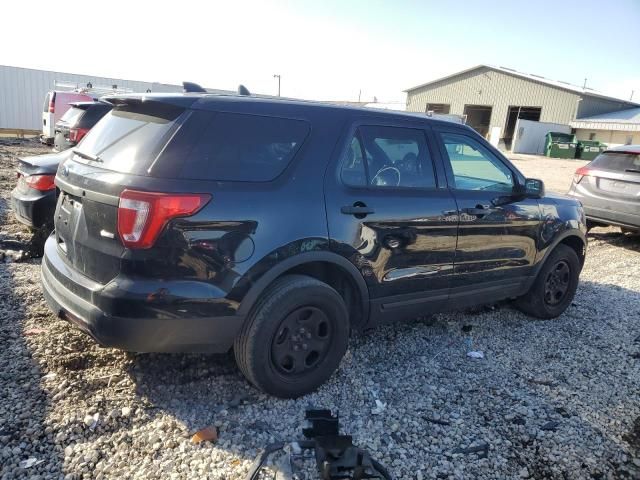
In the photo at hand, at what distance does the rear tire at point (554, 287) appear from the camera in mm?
4848

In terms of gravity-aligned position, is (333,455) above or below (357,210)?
below

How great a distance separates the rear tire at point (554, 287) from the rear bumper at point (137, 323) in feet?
10.9

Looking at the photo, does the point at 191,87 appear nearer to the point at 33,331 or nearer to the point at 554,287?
the point at 33,331

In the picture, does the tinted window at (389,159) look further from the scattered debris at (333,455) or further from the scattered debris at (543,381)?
the scattered debris at (543,381)

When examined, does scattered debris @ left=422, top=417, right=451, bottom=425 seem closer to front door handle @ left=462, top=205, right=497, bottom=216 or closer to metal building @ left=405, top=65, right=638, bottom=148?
front door handle @ left=462, top=205, right=497, bottom=216

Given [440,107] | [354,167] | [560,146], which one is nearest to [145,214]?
[354,167]

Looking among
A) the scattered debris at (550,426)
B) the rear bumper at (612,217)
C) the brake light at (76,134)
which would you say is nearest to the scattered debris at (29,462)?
the scattered debris at (550,426)

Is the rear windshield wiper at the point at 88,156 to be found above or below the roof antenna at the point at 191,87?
below

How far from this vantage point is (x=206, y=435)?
276 cm

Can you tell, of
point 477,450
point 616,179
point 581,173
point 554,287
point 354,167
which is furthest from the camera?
point 581,173

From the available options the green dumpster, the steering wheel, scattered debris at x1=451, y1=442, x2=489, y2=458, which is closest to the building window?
the green dumpster

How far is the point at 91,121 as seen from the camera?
866 centimetres

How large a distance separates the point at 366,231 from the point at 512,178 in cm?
187

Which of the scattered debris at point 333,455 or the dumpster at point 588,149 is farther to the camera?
the dumpster at point 588,149
